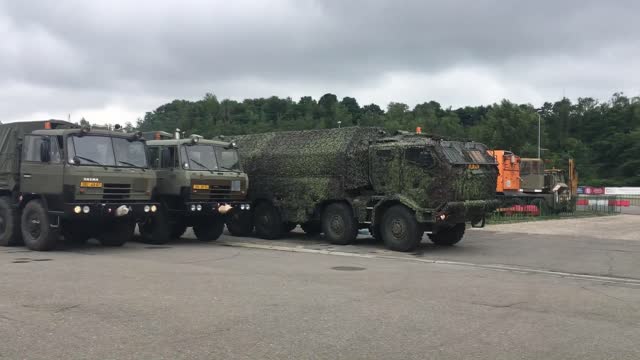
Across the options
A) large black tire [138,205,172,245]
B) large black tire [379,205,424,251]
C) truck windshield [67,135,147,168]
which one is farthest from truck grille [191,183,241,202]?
large black tire [379,205,424,251]

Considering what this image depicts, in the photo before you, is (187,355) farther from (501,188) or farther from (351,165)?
(501,188)

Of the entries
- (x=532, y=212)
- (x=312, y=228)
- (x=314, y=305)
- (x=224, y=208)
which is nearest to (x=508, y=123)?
(x=532, y=212)

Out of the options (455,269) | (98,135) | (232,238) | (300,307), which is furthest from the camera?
(232,238)

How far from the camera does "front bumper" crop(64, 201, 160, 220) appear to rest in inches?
548

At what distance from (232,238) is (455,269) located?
884cm

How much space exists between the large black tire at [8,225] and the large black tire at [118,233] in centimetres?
209

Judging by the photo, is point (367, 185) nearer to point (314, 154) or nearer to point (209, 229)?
point (314, 154)

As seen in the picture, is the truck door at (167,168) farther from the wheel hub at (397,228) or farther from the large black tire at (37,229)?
the wheel hub at (397,228)

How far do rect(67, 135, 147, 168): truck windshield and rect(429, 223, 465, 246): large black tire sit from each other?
8.40m

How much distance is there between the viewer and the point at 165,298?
28.0 ft

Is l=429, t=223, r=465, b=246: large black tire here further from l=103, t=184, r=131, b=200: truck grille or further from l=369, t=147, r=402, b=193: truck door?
l=103, t=184, r=131, b=200: truck grille

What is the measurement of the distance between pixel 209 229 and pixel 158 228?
1.79 meters

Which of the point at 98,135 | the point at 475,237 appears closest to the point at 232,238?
the point at 98,135

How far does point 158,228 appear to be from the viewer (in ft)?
55.3
